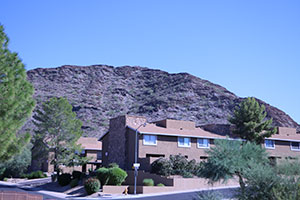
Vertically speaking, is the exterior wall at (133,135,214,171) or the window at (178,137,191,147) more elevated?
the window at (178,137,191,147)

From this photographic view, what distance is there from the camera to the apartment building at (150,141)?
45.0 m

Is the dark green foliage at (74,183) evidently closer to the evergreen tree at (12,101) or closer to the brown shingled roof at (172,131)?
the brown shingled roof at (172,131)

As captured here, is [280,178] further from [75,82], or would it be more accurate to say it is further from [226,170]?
[75,82]

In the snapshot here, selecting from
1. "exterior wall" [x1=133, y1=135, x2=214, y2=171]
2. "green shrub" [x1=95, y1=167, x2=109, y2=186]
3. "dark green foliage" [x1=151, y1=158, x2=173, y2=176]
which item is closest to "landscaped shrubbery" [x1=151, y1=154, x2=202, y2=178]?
"dark green foliage" [x1=151, y1=158, x2=173, y2=176]

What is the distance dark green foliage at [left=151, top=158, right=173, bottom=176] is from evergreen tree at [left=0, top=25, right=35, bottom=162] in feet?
81.5

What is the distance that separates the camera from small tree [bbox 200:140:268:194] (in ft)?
72.4

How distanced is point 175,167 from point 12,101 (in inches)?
1137

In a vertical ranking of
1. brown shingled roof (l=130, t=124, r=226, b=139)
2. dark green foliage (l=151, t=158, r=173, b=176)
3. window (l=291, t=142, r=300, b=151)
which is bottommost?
dark green foliage (l=151, t=158, r=173, b=176)

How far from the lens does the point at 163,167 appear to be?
40.2 metres

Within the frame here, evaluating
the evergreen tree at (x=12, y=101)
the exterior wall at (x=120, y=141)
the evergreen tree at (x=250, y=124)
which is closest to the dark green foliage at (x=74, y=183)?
the exterior wall at (x=120, y=141)

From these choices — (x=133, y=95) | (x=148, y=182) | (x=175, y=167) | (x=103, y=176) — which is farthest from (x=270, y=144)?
(x=133, y=95)

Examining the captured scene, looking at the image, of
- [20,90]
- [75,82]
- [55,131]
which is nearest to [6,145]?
[20,90]

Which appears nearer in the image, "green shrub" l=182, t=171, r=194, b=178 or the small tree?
the small tree

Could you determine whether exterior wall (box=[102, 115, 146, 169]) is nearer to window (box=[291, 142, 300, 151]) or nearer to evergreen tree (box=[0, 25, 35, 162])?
window (box=[291, 142, 300, 151])
